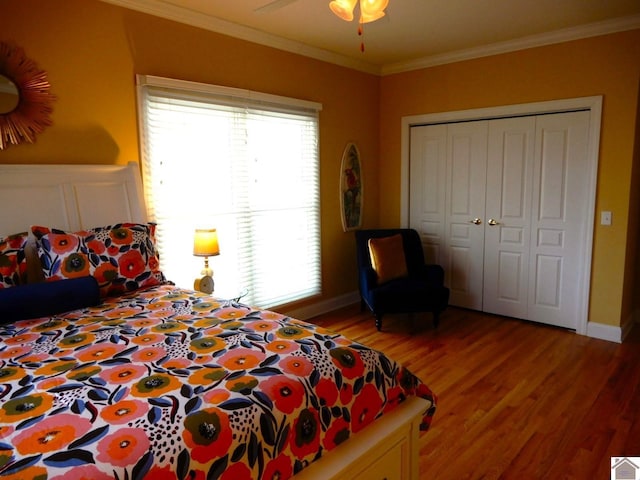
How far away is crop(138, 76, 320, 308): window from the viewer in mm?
3287

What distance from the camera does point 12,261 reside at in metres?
2.32

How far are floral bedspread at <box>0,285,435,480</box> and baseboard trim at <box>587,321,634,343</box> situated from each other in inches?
107

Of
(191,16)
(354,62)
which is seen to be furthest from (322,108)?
(191,16)

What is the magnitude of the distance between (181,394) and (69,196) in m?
1.90

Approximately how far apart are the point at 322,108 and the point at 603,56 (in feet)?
7.90

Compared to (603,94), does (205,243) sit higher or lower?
lower

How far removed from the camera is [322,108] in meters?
4.43

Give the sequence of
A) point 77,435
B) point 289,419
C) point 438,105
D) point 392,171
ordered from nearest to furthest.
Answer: point 77,435, point 289,419, point 438,105, point 392,171

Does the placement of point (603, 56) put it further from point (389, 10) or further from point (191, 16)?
point (191, 16)

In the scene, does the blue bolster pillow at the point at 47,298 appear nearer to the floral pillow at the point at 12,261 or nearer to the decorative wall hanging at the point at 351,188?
→ the floral pillow at the point at 12,261

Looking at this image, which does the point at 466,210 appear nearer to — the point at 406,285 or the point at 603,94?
the point at 406,285

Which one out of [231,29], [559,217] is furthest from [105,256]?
[559,217]

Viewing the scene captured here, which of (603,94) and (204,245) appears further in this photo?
(603,94)

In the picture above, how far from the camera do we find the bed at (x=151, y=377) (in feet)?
3.90
